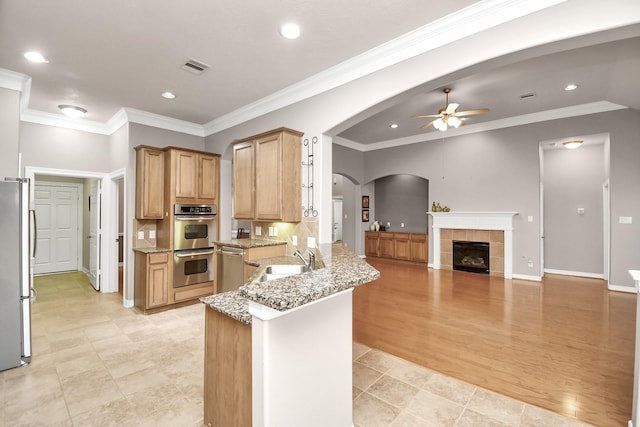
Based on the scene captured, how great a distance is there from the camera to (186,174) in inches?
175

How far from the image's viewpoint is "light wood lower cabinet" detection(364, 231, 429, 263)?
7531 mm

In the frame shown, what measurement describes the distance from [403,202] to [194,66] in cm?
696

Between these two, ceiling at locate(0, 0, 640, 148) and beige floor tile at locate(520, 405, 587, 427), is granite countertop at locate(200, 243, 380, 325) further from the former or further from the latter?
ceiling at locate(0, 0, 640, 148)

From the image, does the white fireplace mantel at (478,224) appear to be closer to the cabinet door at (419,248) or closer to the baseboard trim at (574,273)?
the cabinet door at (419,248)

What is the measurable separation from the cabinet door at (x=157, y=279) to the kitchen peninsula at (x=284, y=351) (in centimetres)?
283

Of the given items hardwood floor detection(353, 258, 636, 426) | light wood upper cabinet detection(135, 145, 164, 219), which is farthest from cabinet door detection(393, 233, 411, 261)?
light wood upper cabinet detection(135, 145, 164, 219)

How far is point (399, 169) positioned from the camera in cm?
776

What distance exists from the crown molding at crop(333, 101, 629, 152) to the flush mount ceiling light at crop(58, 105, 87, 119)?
16.7 ft

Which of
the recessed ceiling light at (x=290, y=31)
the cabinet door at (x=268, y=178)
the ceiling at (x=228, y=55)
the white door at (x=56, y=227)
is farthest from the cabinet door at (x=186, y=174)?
the white door at (x=56, y=227)

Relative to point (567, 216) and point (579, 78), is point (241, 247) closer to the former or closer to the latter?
point (579, 78)

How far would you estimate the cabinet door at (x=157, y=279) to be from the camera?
13.4ft

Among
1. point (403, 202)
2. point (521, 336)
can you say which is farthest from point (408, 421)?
point (403, 202)

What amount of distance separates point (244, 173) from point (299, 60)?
5.49 feet

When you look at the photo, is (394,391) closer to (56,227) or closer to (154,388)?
(154,388)
